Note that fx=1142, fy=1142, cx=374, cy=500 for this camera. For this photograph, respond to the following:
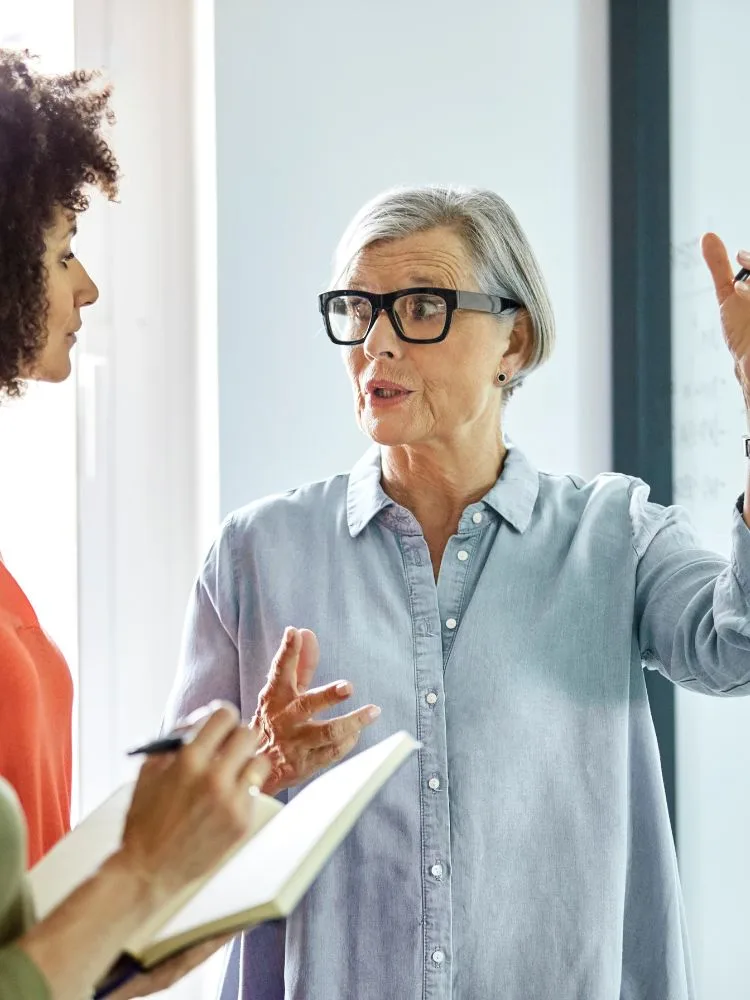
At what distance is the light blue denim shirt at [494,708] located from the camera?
4.50 ft

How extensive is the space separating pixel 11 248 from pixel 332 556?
22.8 inches

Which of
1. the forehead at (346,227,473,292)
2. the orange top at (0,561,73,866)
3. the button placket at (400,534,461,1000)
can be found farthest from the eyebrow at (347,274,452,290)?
the orange top at (0,561,73,866)

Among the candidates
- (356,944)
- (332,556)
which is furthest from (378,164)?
(356,944)

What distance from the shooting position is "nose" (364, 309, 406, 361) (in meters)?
1.53

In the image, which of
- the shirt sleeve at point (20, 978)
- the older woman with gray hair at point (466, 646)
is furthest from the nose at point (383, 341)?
the shirt sleeve at point (20, 978)

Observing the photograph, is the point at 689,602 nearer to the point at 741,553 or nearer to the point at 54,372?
the point at 741,553

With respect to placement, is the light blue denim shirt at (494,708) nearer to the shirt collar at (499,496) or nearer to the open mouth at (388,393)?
the shirt collar at (499,496)

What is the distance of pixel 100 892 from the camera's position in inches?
32.0

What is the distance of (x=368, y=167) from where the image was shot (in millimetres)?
2111

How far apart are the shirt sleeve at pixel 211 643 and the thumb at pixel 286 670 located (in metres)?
0.18

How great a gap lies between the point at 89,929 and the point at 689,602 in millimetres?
834

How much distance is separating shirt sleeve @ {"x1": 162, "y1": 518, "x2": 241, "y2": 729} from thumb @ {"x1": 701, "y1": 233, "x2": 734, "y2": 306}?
0.71 meters

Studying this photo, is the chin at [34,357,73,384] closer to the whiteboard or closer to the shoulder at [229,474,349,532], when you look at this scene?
the shoulder at [229,474,349,532]

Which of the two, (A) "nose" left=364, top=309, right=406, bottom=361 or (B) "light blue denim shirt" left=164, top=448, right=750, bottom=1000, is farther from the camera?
(A) "nose" left=364, top=309, right=406, bottom=361
